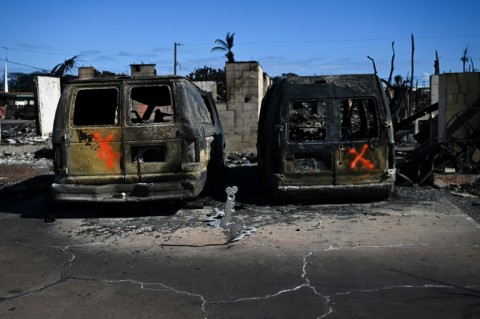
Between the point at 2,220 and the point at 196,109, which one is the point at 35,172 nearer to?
the point at 2,220

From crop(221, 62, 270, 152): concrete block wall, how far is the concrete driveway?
727cm

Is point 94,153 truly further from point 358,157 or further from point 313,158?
point 358,157

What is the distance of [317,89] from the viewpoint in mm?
6938

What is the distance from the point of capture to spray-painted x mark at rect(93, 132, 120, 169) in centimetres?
644

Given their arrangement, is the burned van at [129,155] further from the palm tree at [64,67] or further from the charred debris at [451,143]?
the palm tree at [64,67]

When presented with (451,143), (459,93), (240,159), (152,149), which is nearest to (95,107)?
(152,149)

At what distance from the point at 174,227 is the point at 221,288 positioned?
221 centimetres

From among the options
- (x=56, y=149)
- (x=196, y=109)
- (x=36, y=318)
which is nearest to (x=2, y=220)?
(x=56, y=149)

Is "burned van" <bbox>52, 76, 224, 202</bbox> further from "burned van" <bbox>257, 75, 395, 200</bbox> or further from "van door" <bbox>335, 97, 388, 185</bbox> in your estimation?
"van door" <bbox>335, 97, 388, 185</bbox>

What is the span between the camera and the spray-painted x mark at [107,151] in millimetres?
6438

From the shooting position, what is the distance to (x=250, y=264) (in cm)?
462

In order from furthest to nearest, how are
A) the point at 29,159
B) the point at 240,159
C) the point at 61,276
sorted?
the point at 29,159 → the point at 240,159 → the point at 61,276

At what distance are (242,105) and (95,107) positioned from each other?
23.0ft

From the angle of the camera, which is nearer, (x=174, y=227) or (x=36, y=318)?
(x=36, y=318)
